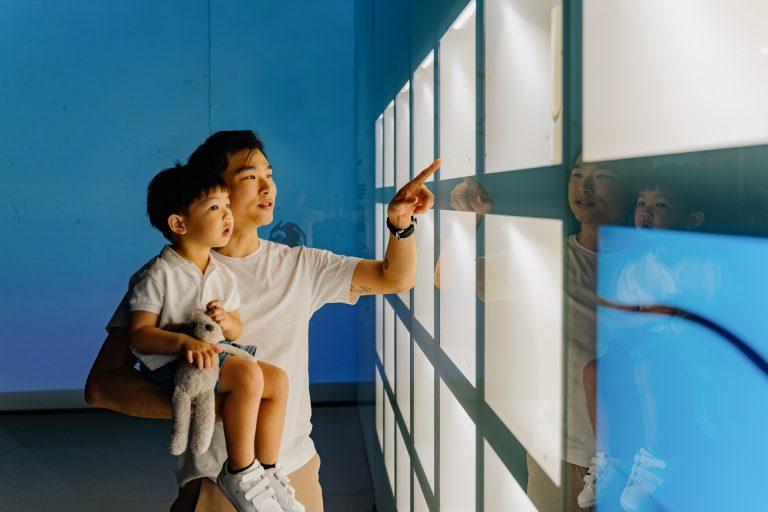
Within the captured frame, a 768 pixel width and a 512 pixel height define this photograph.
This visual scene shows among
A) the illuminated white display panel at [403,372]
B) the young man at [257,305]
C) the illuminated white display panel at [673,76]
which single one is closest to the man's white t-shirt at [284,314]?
the young man at [257,305]

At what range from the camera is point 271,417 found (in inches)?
53.1

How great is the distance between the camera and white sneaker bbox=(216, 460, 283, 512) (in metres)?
1.35

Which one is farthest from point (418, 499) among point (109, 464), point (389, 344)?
point (109, 464)

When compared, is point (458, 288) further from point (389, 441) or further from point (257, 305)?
point (389, 441)

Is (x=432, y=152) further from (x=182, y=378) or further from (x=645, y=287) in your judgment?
(x=645, y=287)

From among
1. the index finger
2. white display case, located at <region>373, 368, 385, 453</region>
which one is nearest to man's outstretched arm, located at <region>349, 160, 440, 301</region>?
the index finger

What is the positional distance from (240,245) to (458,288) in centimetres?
43

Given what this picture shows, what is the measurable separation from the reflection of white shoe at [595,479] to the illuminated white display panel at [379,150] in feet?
5.80

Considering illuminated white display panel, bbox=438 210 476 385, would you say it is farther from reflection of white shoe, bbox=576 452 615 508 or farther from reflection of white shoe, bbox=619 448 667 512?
reflection of white shoe, bbox=619 448 667 512

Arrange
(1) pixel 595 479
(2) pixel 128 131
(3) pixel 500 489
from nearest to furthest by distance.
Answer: (1) pixel 595 479 → (3) pixel 500 489 → (2) pixel 128 131

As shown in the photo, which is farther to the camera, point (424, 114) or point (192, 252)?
point (424, 114)

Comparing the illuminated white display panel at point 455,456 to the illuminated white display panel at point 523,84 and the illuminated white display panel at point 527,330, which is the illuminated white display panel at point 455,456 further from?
the illuminated white display panel at point 523,84

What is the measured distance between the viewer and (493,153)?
1176mm

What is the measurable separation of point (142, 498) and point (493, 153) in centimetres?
201
